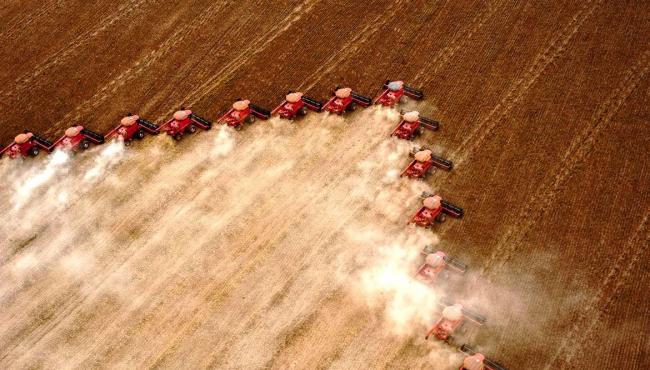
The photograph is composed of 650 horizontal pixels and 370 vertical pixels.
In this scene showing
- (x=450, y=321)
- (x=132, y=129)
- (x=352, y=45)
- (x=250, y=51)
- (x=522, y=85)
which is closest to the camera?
(x=450, y=321)

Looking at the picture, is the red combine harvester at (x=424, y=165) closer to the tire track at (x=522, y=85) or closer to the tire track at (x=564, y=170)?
the tire track at (x=522, y=85)

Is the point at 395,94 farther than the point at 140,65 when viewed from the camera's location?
No

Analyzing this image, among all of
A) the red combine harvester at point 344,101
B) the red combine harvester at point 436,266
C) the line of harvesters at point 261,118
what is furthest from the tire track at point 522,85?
the red combine harvester at point 436,266

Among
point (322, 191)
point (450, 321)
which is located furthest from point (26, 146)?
point (450, 321)

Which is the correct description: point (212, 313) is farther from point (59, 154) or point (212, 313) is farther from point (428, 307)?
point (59, 154)

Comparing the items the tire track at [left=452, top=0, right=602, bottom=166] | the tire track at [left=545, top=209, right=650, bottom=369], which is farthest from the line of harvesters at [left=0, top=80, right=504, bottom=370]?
the tire track at [left=545, top=209, right=650, bottom=369]

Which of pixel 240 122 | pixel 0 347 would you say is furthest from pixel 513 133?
pixel 0 347

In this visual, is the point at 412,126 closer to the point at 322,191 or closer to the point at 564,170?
the point at 322,191
